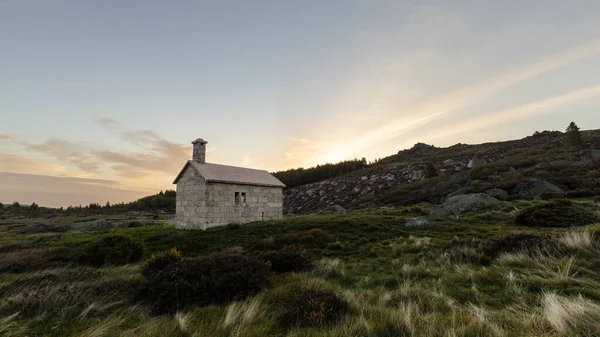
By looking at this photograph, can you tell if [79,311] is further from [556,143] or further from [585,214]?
[556,143]

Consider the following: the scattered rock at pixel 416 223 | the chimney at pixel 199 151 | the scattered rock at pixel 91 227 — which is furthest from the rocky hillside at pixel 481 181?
the scattered rock at pixel 91 227

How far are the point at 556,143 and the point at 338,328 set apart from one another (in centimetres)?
6338

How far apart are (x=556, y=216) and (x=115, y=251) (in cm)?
2321

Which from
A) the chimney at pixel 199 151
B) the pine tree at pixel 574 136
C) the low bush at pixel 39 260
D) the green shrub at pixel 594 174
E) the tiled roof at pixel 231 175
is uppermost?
the pine tree at pixel 574 136

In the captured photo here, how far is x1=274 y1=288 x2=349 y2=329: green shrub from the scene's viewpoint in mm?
4891

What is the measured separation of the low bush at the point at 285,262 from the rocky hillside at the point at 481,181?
81.3ft

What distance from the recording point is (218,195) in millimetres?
24250

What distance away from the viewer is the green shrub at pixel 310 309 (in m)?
4.89

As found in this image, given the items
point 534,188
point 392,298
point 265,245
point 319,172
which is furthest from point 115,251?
point 319,172

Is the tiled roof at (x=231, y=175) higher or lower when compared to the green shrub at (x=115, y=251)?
higher

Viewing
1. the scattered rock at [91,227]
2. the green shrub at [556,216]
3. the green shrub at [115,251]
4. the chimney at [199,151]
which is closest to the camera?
the green shrub at [115,251]

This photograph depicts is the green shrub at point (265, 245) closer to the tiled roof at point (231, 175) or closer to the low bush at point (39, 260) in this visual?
the low bush at point (39, 260)

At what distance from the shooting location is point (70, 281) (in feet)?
25.2

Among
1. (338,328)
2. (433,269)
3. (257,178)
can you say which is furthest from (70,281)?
(257,178)
